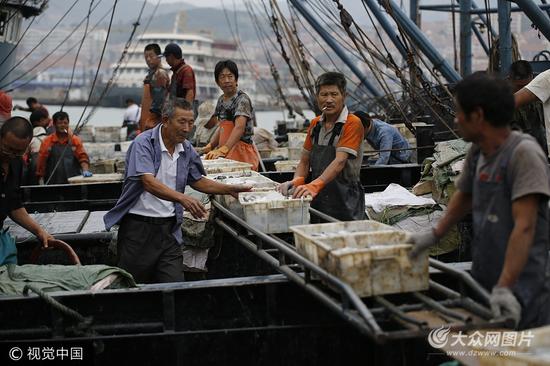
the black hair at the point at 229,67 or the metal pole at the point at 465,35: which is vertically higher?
the metal pole at the point at 465,35

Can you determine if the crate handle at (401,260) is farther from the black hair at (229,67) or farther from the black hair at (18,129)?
the black hair at (229,67)

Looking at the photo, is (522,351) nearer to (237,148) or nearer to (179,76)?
(237,148)

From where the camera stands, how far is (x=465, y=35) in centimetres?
1648

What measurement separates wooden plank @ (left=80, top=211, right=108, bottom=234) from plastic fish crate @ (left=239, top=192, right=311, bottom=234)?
231cm

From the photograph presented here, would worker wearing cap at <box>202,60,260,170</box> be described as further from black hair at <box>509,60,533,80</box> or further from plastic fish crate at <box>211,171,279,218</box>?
black hair at <box>509,60,533,80</box>

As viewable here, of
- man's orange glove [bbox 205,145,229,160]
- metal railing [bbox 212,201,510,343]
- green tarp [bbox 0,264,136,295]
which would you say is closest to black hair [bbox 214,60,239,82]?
man's orange glove [bbox 205,145,229,160]

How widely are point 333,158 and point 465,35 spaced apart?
11.5 m

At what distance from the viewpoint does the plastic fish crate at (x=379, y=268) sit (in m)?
3.79

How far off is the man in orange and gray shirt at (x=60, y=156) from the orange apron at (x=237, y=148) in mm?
4054

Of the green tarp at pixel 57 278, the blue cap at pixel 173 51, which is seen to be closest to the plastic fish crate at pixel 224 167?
the blue cap at pixel 173 51

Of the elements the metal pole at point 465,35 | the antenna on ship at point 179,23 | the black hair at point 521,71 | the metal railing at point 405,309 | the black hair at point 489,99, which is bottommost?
the metal railing at point 405,309

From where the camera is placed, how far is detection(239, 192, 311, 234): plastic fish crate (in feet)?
17.9

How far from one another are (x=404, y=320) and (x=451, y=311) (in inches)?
9.2

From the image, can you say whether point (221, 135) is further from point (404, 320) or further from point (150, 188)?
point (404, 320)
